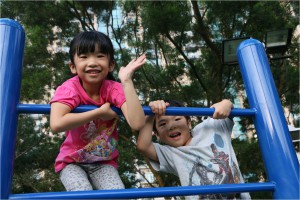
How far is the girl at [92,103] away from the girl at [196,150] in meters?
0.15

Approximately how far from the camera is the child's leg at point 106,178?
1308mm

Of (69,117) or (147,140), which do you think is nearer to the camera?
(69,117)

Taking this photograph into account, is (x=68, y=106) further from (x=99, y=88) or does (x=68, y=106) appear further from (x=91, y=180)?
(x=91, y=180)

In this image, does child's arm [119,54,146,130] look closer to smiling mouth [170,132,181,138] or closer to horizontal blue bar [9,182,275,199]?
horizontal blue bar [9,182,275,199]

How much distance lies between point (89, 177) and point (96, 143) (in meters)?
0.14

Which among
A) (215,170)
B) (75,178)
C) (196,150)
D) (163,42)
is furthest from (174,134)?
(163,42)

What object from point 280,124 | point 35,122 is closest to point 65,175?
point 280,124

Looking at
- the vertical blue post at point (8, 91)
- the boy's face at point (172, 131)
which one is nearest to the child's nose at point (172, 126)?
the boy's face at point (172, 131)

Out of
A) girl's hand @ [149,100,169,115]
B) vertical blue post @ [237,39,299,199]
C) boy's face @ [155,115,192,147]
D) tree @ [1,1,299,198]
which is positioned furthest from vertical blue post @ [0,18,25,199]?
tree @ [1,1,299,198]

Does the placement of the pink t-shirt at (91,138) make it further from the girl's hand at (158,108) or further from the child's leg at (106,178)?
the girl's hand at (158,108)

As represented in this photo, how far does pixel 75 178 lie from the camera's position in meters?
1.28

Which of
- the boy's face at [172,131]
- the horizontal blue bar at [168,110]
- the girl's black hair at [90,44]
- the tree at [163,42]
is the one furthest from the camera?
the tree at [163,42]

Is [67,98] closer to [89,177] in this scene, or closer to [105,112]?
[105,112]

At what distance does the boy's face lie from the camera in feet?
5.07
